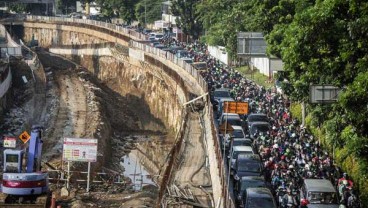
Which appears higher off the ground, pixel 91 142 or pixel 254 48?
pixel 254 48

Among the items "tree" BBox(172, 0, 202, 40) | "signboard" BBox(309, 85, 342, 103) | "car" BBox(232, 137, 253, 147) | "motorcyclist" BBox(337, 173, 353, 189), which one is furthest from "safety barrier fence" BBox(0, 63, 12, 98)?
"signboard" BBox(309, 85, 342, 103)

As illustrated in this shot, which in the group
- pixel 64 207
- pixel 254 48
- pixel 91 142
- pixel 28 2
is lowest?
pixel 64 207

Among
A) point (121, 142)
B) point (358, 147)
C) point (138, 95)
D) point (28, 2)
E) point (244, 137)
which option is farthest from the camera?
point (28, 2)

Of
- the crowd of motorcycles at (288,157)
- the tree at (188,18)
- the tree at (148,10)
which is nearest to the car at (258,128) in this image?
the crowd of motorcycles at (288,157)

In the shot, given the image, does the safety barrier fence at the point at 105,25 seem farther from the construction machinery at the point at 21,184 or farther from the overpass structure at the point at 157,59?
the construction machinery at the point at 21,184

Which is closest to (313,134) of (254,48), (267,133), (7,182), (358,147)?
(267,133)

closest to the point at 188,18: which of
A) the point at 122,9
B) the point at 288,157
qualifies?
the point at 122,9

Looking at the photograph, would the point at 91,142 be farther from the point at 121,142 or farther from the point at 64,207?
the point at 121,142

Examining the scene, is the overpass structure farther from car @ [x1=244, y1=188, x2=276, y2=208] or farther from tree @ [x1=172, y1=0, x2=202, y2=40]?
tree @ [x1=172, y1=0, x2=202, y2=40]

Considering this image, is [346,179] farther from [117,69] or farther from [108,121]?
[117,69]
